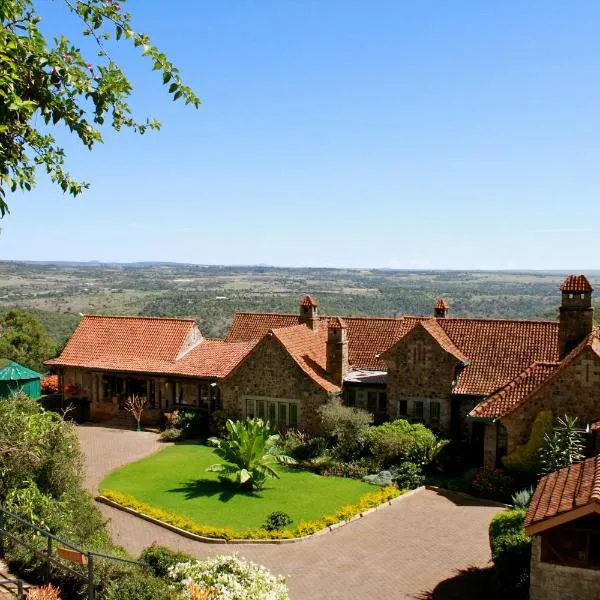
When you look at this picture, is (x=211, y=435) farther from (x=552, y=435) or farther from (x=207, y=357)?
(x=552, y=435)

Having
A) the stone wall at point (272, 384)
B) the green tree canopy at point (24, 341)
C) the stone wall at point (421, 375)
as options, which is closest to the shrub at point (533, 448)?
the stone wall at point (421, 375)

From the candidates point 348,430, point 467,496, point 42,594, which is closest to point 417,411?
point 348,430

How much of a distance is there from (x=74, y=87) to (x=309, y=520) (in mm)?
17442

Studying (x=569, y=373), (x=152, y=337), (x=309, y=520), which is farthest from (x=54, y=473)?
(x=152, y=337)

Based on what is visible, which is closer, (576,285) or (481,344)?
(576,285)

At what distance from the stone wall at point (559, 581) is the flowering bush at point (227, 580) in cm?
569

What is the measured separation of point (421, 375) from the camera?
31375 millimetres

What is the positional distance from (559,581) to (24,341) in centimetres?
4800

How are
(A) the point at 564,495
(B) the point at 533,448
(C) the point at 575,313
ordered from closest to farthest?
(A) the point at 564,495 < (B) the point at 533,448 < (C) the point at 575,313

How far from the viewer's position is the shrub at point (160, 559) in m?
16.8

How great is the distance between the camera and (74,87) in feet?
31.3

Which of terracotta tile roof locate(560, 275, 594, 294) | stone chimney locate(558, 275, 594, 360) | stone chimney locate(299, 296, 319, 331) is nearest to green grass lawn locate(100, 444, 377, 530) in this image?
stone chimney locate(299, 296, 319, 331)

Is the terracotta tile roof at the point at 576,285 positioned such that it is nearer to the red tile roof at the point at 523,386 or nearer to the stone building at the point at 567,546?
the red tile roof at the point at 523,386

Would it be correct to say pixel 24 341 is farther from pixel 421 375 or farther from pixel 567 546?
pixel 567 546
